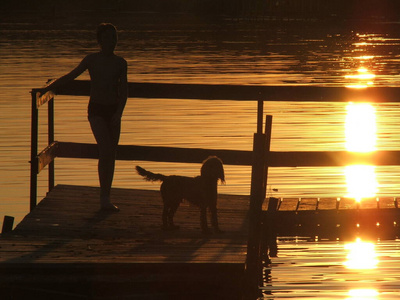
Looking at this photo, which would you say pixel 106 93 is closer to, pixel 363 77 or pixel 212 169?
pixel 212 169

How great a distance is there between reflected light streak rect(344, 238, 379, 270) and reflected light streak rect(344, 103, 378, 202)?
568mm

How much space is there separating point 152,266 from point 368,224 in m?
3.01

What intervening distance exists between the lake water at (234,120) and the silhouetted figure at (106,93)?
2.17 metres

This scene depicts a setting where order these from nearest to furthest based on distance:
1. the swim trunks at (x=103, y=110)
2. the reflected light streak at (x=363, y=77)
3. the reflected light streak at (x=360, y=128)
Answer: the swim trunks at (x=103, y=110) → the reflected light streak at (x=360, y=128) → the reflected light streak at (x=363, y=77)

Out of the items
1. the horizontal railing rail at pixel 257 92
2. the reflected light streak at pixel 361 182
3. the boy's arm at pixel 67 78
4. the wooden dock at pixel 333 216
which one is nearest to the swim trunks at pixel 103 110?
the boy's arm at pixel 67 78

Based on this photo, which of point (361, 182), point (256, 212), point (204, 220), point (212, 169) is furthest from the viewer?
point (361, 182)

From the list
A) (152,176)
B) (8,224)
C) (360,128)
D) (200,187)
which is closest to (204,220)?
(200,187)

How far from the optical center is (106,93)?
35.9 feet

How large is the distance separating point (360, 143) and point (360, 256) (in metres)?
9.83

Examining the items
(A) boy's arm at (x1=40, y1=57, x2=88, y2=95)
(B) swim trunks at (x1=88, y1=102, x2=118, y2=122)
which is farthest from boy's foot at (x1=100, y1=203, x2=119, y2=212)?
(A) boy's arm at (x1=40, y1=57, x2=88, y2=95)

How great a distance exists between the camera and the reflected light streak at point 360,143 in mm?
16359

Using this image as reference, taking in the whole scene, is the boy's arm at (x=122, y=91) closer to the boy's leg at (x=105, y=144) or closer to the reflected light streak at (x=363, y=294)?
the boy's leg at (x=105, y=144)

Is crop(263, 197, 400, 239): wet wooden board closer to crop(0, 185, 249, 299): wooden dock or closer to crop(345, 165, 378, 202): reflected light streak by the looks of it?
crop(0, 185, 249, 299): wooden dock

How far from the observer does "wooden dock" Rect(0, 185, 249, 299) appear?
8844 millimetres
